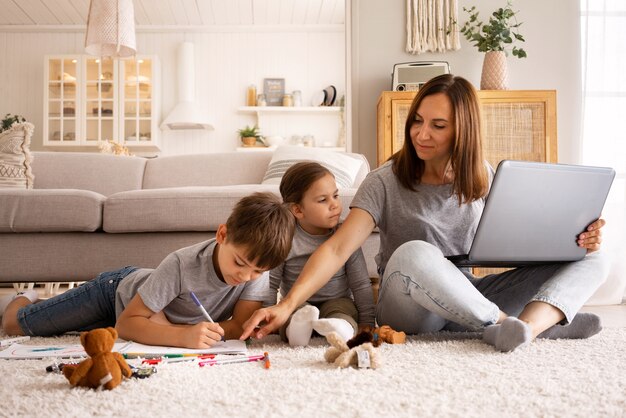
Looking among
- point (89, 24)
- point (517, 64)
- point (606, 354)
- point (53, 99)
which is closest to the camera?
point (606, 354)

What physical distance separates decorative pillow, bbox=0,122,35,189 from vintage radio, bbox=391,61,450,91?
6.76 ft

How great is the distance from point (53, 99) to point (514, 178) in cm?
594

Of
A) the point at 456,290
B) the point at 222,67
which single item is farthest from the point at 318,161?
the point at 222,67

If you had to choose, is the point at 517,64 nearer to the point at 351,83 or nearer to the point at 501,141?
the point at 501,141

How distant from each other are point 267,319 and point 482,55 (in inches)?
118

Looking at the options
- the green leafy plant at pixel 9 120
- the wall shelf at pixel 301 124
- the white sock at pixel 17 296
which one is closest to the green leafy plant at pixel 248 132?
the wall shelf at pixel 301 124

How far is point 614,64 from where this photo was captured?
11.7 feet

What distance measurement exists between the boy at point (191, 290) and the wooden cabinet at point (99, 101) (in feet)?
15.8

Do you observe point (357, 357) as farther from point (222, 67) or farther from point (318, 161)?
point (222, 67)

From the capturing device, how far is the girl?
1707 millimetres

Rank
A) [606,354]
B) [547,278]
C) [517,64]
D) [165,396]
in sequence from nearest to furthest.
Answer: [165,396]
[606,354]
[547,278]
[517,64]

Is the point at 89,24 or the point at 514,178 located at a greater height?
the point at 89,24

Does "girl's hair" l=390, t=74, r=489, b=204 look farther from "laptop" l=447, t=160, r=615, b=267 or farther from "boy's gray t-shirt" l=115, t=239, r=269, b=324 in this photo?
"boy's gray t-shirt" l=115, t=239, r=269, b=324

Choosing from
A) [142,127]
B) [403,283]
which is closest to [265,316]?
[403,283]
